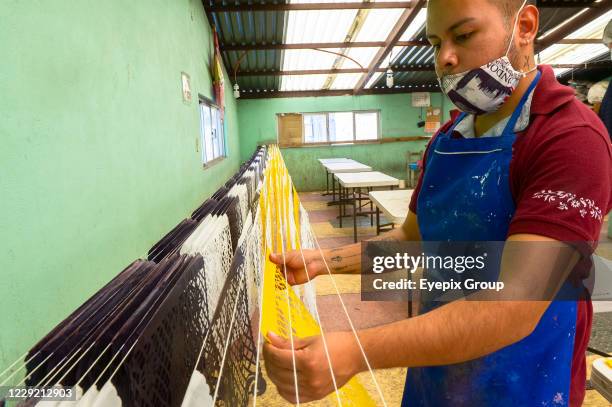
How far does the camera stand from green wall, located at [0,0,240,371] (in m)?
1.11

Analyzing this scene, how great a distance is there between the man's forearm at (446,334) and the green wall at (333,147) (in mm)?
10168

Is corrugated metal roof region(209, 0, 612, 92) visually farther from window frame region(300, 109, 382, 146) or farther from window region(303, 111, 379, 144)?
window region(303, 111, 379, 144)

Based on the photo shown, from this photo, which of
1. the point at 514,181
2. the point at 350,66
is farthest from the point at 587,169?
the point at 350,66

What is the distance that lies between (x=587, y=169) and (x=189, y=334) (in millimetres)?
902

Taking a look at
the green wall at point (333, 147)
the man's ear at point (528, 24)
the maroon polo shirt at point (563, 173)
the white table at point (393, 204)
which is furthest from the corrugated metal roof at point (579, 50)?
the maroon polo shirt at point (563, 173)

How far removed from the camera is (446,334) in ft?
1.92

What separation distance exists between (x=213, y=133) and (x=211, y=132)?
23cm

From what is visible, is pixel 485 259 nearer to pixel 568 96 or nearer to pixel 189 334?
pixel 568 96

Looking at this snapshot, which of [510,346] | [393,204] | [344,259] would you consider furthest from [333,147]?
[510,346]

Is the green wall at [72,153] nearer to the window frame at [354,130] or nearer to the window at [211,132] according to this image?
the window at [211,132]

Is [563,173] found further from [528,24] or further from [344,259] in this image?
[344,259]

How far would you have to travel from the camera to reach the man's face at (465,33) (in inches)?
31.3

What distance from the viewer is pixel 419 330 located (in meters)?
0.59

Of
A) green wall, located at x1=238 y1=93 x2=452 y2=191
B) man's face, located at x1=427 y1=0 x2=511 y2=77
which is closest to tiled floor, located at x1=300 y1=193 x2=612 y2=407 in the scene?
man's face, located at x1=427 y1=0 x2=511 y2=77
